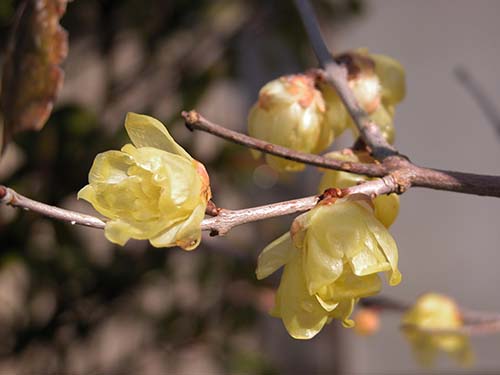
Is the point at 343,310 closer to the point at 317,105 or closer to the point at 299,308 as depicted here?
the point at 299,308

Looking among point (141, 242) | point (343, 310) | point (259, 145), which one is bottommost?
point (141, 242)

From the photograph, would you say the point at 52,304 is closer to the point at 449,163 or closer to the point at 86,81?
the point at 86,81

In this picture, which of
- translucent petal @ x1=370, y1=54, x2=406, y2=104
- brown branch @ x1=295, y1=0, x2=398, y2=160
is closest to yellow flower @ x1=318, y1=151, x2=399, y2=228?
brown branch @ x1=295, y1=0, x2=398, y2=160

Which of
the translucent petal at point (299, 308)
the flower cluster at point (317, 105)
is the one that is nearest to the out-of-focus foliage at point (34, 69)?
the flower cluster at point (317, 105)

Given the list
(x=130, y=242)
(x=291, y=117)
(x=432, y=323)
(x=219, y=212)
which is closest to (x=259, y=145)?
(x=219, y=212)

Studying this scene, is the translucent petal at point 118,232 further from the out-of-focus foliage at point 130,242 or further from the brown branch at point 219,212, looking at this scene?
the out-of-focus foliage at point 130,242

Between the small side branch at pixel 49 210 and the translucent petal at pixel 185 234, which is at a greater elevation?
the small side branch at pixel 49 210
